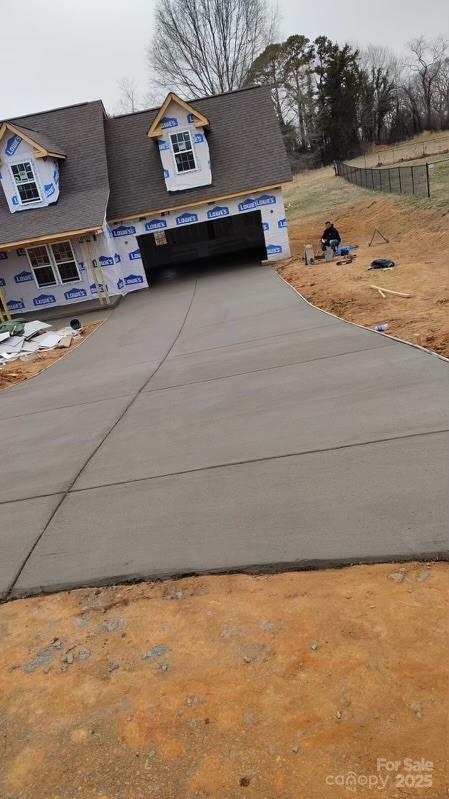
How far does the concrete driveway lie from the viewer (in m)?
3.77

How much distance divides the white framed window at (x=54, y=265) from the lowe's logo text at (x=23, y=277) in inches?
8.6

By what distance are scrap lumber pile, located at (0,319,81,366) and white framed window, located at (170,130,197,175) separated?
859 cm

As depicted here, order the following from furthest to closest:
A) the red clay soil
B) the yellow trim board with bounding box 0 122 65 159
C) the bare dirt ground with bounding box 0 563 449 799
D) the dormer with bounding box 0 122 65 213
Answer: the dormer with bounding box 0 122 65 213, the yellow trim board with bounding box 0 122 65 159, the red clay soil, the bare dirt ground with bounding box 0 563 449 799

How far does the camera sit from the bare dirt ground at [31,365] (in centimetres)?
1039

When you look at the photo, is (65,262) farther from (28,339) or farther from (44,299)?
(28,339)

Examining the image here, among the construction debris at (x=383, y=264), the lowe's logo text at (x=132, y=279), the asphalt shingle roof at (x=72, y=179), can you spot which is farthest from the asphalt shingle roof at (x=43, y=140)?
the construction debris at (x=383, y=264)

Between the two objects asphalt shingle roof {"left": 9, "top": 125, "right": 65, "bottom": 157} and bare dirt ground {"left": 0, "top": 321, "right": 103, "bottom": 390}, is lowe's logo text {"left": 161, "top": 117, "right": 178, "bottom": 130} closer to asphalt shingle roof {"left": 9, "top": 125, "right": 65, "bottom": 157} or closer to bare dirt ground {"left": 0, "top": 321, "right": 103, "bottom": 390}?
asphalt shingle roof {"left": 9, "top": 125, "right": 65, "bottom": 157}

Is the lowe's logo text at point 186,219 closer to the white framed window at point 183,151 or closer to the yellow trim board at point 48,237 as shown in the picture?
the white framed window at point 183,151

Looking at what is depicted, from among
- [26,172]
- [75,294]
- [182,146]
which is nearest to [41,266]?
[75,294]

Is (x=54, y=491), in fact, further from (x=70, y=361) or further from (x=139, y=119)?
(x=139, y=119)

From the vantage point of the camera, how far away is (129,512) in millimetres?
4566

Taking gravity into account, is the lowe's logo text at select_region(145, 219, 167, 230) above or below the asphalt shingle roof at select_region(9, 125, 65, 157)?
below

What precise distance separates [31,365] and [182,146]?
11.9 metres

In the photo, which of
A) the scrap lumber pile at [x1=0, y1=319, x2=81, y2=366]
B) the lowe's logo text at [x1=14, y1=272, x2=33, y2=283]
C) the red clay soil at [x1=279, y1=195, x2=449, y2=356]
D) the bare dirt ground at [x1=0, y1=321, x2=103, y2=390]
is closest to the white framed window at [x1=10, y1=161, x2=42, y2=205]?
the lowe's logo text at [x1=14, y1=272, x2=33, y2=283]
